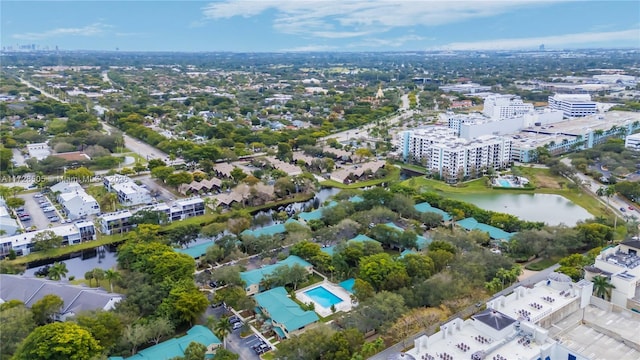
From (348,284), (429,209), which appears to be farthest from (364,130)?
(348,284)

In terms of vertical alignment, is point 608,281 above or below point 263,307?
above

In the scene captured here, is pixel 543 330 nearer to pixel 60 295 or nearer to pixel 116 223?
pixel 60 295

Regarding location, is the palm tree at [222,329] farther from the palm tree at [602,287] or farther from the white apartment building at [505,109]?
the white apartment building at [505,109]

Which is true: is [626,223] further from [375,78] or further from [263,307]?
[375,78]

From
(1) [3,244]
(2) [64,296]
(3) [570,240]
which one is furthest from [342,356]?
(1) [3,244]

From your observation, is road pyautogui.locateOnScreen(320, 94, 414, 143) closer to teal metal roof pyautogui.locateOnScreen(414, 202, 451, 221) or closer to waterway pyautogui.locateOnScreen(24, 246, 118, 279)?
teal metal roof pyautogui.locateOnScreen(414, 202, 451, 221)

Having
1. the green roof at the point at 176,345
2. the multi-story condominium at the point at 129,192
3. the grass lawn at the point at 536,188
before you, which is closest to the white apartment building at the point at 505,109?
the grass lawn at the point at 536,188
